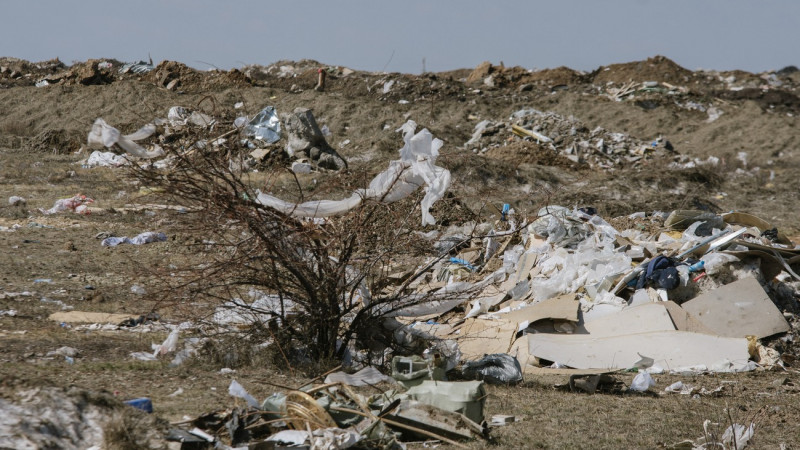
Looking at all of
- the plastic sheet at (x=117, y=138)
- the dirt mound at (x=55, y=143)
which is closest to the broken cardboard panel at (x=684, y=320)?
the plastic sheet at (x=117, y=138)

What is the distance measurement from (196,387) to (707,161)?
1619 centimetres

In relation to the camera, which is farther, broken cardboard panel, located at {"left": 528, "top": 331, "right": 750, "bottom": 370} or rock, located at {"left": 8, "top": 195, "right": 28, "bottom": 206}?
rock, located at {"left": 8, "top": 195, "right": 28, "bottom": 206}

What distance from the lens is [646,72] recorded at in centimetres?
2662

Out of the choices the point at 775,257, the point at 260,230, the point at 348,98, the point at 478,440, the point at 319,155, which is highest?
the point at 348,98

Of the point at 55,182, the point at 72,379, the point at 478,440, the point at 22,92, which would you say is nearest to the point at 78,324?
the point at 72,379

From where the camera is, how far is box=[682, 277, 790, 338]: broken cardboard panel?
6496 millimetres

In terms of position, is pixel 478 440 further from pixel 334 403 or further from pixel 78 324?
pixel 78 324

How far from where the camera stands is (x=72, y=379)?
423 cm

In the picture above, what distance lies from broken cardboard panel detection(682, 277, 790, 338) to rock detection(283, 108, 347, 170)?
31.1 feet

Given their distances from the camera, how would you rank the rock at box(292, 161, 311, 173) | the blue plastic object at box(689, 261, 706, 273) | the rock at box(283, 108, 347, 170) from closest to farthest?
the blue plastic object at box(689, 261, 706, 273) → the rock at box(292, 161, 311, 173) → the rock at box(283, 108, 347, 170)

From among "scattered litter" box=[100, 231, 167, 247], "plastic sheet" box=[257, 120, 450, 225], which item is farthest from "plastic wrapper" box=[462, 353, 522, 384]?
"scattered litter" box=[100, 231, 167, 247]

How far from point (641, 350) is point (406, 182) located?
2.77 metres

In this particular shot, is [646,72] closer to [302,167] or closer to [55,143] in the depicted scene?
[302,167]

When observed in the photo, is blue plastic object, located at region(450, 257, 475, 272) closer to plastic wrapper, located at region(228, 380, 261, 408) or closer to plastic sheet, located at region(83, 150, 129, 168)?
plastic wrapper, located at region(228, 380, 261, 408)
